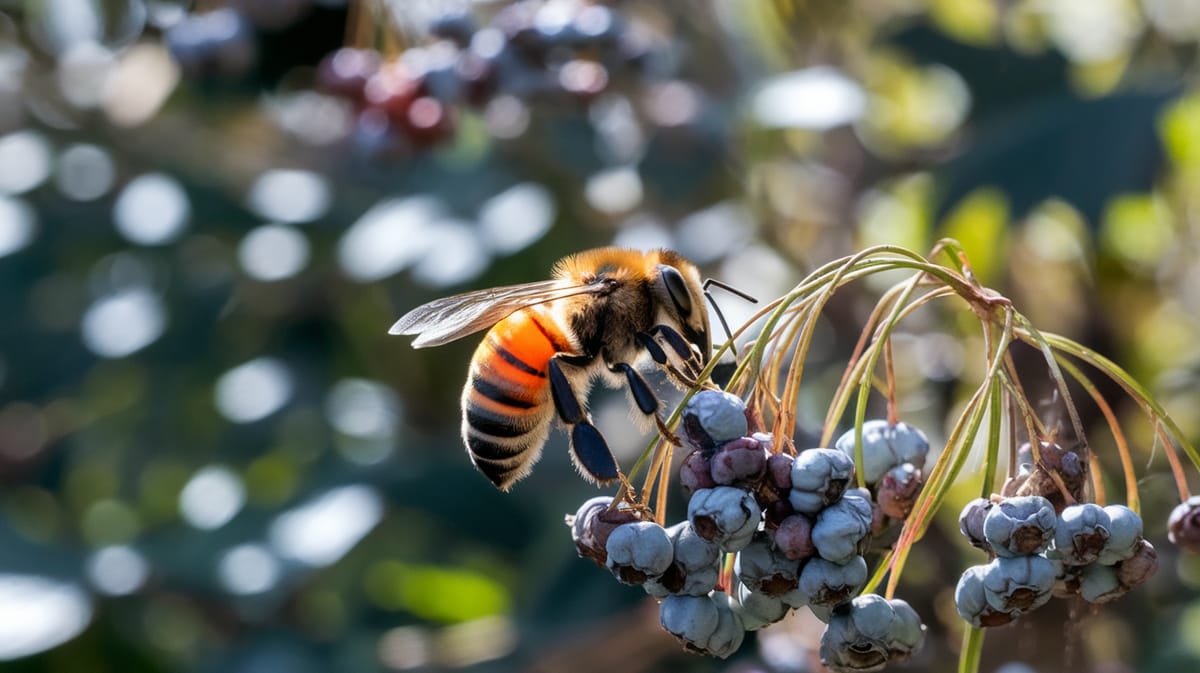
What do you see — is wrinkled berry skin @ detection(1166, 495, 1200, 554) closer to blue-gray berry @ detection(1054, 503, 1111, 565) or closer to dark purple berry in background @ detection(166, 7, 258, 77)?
blue-gray berry @ detection(1054, 503, 1111, 565)

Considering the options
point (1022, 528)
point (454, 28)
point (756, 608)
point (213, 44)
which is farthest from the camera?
point (213, 44)

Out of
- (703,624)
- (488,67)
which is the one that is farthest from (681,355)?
(488,67)

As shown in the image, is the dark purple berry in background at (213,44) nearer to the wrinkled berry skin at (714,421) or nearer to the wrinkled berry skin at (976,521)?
the wrinkled berry skin at (714,421)

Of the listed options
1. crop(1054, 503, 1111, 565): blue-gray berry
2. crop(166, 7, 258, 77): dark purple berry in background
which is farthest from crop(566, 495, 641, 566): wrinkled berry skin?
crop(166, 7, 258, 77): dark purple berry in background

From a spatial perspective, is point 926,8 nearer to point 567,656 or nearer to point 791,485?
point 567,656

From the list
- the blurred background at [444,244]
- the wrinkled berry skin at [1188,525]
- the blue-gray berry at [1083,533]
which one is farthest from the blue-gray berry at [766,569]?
the blurred background at [444,244]

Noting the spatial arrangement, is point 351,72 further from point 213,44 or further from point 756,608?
point 756,608

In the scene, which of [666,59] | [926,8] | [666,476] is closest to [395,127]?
[666,59]
